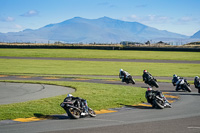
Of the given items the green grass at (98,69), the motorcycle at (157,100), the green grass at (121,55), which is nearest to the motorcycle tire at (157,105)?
the motorcycle at (157,100)

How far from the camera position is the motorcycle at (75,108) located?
639 inches

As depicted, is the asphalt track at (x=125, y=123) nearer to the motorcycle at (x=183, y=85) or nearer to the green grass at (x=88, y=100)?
the green grass at (x=88, y=100)

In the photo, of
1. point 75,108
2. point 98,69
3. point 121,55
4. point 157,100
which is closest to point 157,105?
point 157,100

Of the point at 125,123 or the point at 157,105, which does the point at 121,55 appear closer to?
the point at 157,105

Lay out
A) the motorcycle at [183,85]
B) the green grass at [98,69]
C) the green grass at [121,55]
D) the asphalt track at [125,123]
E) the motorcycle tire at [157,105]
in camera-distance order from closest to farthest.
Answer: the asphalt track at [125,123]
the motorcycle tire at [157,105]
the motorcycle at [183,85]
the green grass at [98,69]
the green grass at [121,55]

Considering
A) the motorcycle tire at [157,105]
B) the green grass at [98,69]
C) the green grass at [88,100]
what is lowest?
the green grass at [98,69]

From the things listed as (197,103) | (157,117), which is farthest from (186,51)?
(157,117)

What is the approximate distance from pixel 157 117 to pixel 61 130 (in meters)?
5.23

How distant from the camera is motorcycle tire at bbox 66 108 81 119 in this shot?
1622 cm

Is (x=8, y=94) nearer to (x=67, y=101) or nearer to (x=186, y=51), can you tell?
(x=67, y=101)

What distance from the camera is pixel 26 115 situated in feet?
56.5

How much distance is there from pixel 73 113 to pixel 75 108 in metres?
0.27

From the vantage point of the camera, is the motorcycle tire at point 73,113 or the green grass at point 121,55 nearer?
the motorcycle tire at point 73,113

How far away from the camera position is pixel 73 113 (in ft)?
53.6
